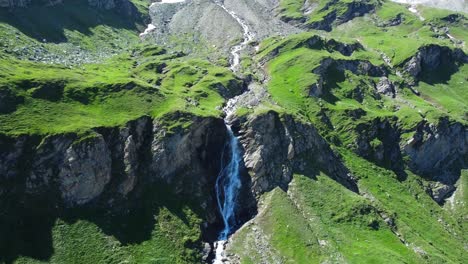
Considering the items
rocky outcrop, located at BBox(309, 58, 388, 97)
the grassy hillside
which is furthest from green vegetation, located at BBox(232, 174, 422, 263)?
rocky outcrop, located at BBox(309, 58, 388, 97)

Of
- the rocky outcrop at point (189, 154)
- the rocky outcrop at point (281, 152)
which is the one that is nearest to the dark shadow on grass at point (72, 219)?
the rocky outcrop at point (189, 154)

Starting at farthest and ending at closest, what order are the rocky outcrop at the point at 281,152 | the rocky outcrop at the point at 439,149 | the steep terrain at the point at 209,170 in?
the rocky outcrop at the point at 439,149 → the rocky outcrop at the point at 281,152 → the steep terrain at the point at 209,170

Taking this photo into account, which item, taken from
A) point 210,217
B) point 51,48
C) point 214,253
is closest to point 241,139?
point 210,217

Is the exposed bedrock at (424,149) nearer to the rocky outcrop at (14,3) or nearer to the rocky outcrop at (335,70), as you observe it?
the rocky outcrop at (335,70)

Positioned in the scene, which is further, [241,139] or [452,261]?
[241,139]

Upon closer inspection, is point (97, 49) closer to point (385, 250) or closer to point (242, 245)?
point (242, 245)

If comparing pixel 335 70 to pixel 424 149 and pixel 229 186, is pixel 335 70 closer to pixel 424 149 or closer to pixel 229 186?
pixel 424 149

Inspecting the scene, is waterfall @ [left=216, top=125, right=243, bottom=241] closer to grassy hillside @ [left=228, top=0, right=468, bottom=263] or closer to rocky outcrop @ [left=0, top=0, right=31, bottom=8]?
grassy hillside @ [left=228, top=0, right=468, bottom=263]

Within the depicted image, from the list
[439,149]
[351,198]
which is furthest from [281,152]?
[439,149]
